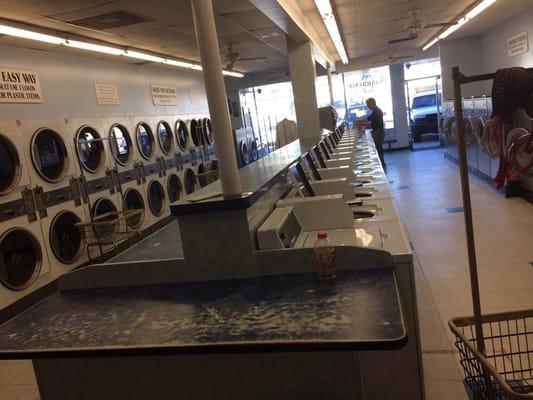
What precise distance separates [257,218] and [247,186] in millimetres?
212

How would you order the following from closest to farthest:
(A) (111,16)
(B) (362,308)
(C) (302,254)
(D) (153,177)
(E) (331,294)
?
1. (B) (362,308)
2. (E) (331,294)
3. (C) (302,254)
4. (A) (111,16)
5. (D) (153,177)

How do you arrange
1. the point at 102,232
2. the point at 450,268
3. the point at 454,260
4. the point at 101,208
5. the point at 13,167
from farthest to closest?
the point at 101,208
the point at 102,232
the point at 13,167
the point at 454,260
the point at 450,268

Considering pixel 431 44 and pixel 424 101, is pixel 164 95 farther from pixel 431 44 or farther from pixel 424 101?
pixel 424 101

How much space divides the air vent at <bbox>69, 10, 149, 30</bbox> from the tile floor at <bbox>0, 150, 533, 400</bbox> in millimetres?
3384

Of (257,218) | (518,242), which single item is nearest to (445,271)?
(518,242)

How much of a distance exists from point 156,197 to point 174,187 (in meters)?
0.66

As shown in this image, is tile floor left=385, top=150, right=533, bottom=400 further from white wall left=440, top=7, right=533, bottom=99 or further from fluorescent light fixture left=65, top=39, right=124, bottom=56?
white wall left=440, top=7, right=533, bottom=99

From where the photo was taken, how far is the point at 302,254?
7.20 ft

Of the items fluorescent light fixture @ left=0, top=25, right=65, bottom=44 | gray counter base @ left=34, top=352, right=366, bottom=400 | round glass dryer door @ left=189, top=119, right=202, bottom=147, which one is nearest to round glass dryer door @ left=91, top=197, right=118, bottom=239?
fluorescent light fixture @ left=0, top=25, right=65, bottom=44

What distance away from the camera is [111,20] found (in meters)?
4.90

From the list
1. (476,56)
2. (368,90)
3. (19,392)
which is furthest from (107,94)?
(368,90)

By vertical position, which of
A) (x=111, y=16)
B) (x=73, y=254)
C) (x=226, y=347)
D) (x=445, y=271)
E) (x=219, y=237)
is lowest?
(x=445, y=271)

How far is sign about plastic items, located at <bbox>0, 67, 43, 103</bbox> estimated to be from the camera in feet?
16.0

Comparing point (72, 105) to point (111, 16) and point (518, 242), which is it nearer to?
point (111, 16)
